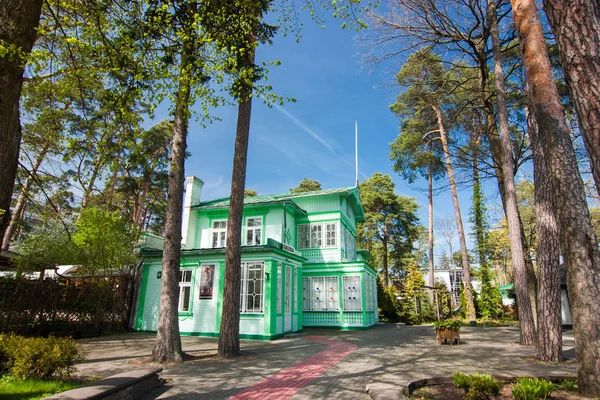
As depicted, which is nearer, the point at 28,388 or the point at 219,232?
the point at 28,388

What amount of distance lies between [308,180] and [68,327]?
29583mm

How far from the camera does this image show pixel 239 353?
890cm

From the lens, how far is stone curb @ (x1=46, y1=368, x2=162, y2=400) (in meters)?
3.86

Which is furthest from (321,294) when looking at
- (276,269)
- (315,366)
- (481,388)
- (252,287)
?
(481,388)

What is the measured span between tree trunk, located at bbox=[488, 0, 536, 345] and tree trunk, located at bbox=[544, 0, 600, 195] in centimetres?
723

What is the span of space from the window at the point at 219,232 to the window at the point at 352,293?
668cm

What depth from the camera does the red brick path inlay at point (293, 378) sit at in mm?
5383

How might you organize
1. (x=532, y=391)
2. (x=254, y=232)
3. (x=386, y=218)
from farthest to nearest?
(x=386, y=218) < (x=254, y=232) < (x=532, y=391)

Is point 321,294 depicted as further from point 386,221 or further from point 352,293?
point 386,221

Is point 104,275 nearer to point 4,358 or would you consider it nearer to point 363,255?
point 4,358

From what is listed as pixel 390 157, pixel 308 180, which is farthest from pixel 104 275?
pixel 308 180

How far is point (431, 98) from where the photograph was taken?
53.5 ft

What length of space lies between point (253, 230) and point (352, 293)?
598 centimetres

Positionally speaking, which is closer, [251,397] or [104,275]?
[251,397]
